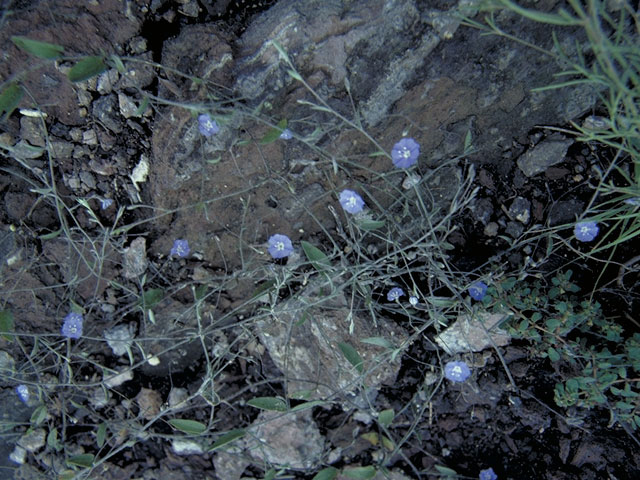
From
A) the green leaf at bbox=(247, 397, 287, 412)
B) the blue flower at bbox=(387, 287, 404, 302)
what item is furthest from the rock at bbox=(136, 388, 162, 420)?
the blue flower at bbox=(387, 287, 404, 302)

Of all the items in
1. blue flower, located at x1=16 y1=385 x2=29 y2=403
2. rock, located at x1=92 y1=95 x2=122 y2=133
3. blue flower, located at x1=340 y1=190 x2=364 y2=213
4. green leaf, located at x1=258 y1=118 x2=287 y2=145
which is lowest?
blue flower, located at x1=16 y1=385 x2=29 y2=403

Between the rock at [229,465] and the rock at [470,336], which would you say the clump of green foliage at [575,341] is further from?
the rock at [229,465]

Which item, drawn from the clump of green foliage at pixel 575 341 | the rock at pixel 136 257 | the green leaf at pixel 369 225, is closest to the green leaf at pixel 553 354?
the clump of green foliage at pixel 575 341

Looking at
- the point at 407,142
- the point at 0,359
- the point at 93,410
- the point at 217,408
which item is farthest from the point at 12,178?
the point at 407,142

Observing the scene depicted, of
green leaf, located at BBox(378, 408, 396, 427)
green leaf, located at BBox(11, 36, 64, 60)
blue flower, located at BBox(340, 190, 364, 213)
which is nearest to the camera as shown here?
green leaf, located at BBox(11, 36, 64, 60)

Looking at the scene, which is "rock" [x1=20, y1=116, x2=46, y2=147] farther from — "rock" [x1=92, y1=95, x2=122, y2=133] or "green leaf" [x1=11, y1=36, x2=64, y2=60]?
"green leaf" [x1=11, y1=36, x2=64, y2=60]
